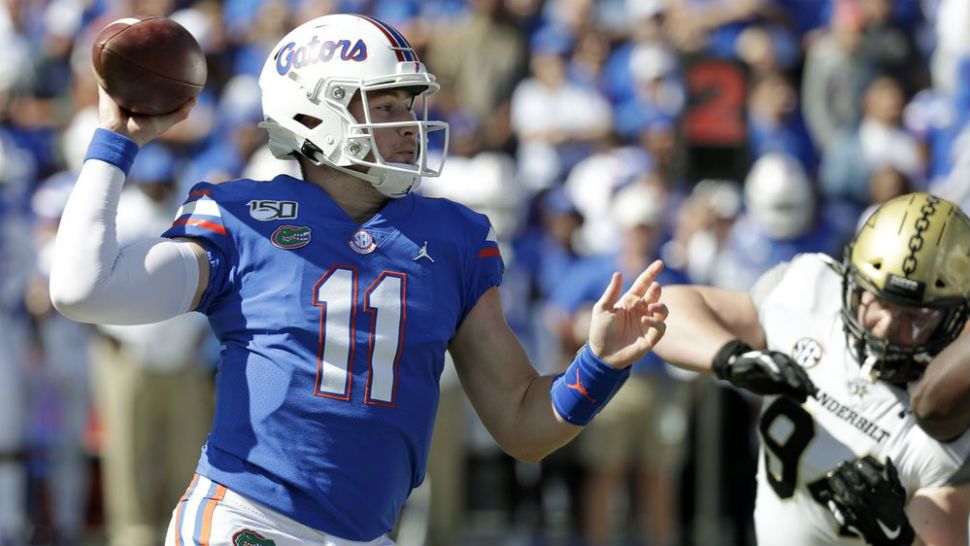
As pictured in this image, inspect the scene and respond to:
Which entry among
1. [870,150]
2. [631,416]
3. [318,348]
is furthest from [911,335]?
[870,150]

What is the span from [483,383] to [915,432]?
115cm

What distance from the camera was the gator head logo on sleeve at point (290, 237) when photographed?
3.45 metres

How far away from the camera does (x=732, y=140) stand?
29.5 feet

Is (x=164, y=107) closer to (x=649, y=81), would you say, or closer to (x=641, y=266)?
(x=641, y=266)

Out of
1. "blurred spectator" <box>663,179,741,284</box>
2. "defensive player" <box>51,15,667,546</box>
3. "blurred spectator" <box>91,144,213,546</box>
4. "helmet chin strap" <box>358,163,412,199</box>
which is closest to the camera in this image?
"defensive player" <box>51,15,667,546</box>

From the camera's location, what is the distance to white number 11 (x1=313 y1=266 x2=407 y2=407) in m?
3.40

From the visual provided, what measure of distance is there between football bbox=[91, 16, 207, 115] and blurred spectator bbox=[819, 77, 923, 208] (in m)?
6.03

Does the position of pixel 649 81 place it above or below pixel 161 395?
above

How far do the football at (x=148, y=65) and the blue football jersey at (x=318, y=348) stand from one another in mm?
232

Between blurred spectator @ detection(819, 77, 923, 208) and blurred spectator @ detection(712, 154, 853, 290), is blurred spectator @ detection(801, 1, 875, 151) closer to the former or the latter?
blurred spectator @ detection(819, 77, 923, 208)

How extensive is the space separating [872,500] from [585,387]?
86 cm

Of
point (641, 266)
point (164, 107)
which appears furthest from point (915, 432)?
point (641, 266)

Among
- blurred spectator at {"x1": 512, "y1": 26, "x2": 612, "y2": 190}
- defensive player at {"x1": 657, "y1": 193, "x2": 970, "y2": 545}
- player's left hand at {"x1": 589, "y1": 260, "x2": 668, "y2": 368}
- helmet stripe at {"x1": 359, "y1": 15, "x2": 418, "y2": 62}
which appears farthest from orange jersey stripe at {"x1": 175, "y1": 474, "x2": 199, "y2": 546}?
blurred spectator at {"x1": 512, "y1": 26, "x2": 612, "y2": 190}

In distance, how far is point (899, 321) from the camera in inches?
154
